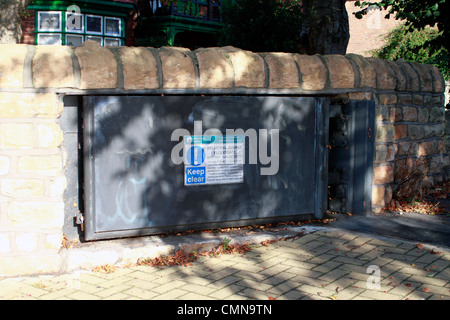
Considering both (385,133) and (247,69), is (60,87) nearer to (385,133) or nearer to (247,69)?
(247,69)

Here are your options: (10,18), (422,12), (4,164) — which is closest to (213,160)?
(4,164)

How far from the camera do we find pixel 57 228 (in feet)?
15.2

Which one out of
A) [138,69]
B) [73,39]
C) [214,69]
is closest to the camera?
[138,69]

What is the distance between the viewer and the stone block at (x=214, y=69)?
5.17m

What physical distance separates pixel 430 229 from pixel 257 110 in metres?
2.46

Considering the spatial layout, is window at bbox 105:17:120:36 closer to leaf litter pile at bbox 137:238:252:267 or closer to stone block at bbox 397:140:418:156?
stone block at bbox 397:140:418:156

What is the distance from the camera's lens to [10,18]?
664 cm

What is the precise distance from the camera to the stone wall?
14.6 ft

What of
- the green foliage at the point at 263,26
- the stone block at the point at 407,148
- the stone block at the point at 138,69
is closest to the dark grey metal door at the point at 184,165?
the stone block at the point at 138,69

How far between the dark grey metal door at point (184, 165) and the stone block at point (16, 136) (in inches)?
20.6

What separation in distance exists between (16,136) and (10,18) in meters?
2.91

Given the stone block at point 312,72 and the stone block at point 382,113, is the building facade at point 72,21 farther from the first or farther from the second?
the stone block at point 382,113

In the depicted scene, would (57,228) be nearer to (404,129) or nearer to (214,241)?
(214,241)
